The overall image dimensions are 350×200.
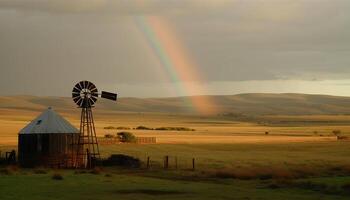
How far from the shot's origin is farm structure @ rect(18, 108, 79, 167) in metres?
53.3

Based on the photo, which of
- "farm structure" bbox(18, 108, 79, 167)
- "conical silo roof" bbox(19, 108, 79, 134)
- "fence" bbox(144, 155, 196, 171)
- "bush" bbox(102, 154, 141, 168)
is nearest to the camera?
"fence" bbox(144, 155, 196, 171)

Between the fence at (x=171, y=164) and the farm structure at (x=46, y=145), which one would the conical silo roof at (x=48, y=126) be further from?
the fence at (x=171, y=164)

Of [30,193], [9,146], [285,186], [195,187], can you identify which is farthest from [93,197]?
[9,146]

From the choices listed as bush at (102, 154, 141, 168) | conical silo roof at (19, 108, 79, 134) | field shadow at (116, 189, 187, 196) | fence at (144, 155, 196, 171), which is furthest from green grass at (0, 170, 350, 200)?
conical silo roof at (19, 108, 79, 134)

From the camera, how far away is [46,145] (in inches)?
2112

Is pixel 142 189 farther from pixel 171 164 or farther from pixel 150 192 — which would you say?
pixel 171 164

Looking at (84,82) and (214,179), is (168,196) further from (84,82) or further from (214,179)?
(84,82)

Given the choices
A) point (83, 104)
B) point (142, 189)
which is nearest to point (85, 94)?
point (83, 104)

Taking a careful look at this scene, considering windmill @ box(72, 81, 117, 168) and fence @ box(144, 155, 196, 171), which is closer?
fence @ box(144, 155, 196, 171)

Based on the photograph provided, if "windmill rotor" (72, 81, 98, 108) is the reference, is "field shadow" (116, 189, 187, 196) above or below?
below

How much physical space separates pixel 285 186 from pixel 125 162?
20.0 m

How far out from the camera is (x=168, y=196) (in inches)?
1213

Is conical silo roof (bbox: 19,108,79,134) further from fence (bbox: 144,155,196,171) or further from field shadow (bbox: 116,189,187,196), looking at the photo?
field shadow (bbox: 116,189,187,196)

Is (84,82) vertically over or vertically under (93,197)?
over
